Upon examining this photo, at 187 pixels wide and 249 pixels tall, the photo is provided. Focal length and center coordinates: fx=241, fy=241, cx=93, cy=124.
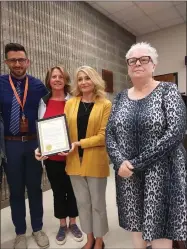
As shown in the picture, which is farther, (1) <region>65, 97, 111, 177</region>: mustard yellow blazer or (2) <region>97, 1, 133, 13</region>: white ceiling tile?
(2) <region>97, 1, 133, 13</region>: white ceiling tile

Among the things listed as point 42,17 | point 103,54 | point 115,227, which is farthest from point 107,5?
point 115,227

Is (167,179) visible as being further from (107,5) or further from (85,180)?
(107,5)

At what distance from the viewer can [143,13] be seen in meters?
5.60

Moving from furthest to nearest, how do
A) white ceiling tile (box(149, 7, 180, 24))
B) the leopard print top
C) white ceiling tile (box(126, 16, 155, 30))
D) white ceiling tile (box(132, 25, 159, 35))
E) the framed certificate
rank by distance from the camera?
white ceiling tile (box(132, 25, 159, 35)), white ceiling tile (box(126, 16, 155, 30)), white ceiling tile (box(149, 7, 180, 24)), the framed certificate, the leopard print top

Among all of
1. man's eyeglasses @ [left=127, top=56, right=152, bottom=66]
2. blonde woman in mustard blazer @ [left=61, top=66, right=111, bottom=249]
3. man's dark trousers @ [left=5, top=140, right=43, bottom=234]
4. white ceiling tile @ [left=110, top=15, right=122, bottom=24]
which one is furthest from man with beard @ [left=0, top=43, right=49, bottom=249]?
white ceiling tile @ [left=110, top=15, right=122, bottom=24]

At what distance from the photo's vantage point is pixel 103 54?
557 centimetres

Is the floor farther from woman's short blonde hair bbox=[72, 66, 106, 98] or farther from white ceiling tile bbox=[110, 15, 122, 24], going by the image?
white ceiling tile bbox=[110, 15, 122, 24]

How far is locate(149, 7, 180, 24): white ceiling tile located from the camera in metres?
5.56

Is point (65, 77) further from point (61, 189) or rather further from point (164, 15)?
point (164, 15)

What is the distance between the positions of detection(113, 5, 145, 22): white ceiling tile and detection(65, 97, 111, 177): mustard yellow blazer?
4.22 m

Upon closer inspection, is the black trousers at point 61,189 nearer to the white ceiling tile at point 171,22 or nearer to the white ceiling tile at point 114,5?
the white ceiling tile at point 114,5

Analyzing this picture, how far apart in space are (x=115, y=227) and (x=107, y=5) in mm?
4447

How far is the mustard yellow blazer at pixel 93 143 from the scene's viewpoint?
1.86 m

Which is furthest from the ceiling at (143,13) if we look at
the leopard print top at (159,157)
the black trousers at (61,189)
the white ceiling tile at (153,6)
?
the leopard print top at (159,157)
